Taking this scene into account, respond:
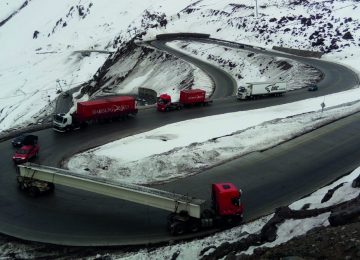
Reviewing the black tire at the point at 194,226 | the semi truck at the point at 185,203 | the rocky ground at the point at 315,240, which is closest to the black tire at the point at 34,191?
the semi truck at the point at 185,203

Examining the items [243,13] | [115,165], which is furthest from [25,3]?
[115,165]

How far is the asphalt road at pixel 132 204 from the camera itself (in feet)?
83.9

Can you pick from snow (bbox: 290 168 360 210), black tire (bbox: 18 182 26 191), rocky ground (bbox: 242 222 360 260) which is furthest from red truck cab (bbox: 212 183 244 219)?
black tire (bbox: 18 182 26 191)

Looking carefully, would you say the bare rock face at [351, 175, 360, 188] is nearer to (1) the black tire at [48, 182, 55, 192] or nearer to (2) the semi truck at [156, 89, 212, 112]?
(1) the black tire at [48, 182, 55, 192]

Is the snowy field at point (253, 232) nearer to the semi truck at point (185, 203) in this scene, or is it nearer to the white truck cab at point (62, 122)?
the semi truck at point (185, 203)

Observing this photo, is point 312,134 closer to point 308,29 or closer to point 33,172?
point 33,172

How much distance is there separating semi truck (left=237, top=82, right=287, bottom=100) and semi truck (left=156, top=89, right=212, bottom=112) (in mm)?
6156

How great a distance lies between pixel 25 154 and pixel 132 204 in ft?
42.8

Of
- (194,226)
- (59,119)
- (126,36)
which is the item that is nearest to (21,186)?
(59,119)

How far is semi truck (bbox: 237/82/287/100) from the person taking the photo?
5741cm

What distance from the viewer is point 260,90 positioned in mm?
58594

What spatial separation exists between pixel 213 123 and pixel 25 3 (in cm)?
17637

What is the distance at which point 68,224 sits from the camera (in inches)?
1036

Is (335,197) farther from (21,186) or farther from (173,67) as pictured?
(173,67)
